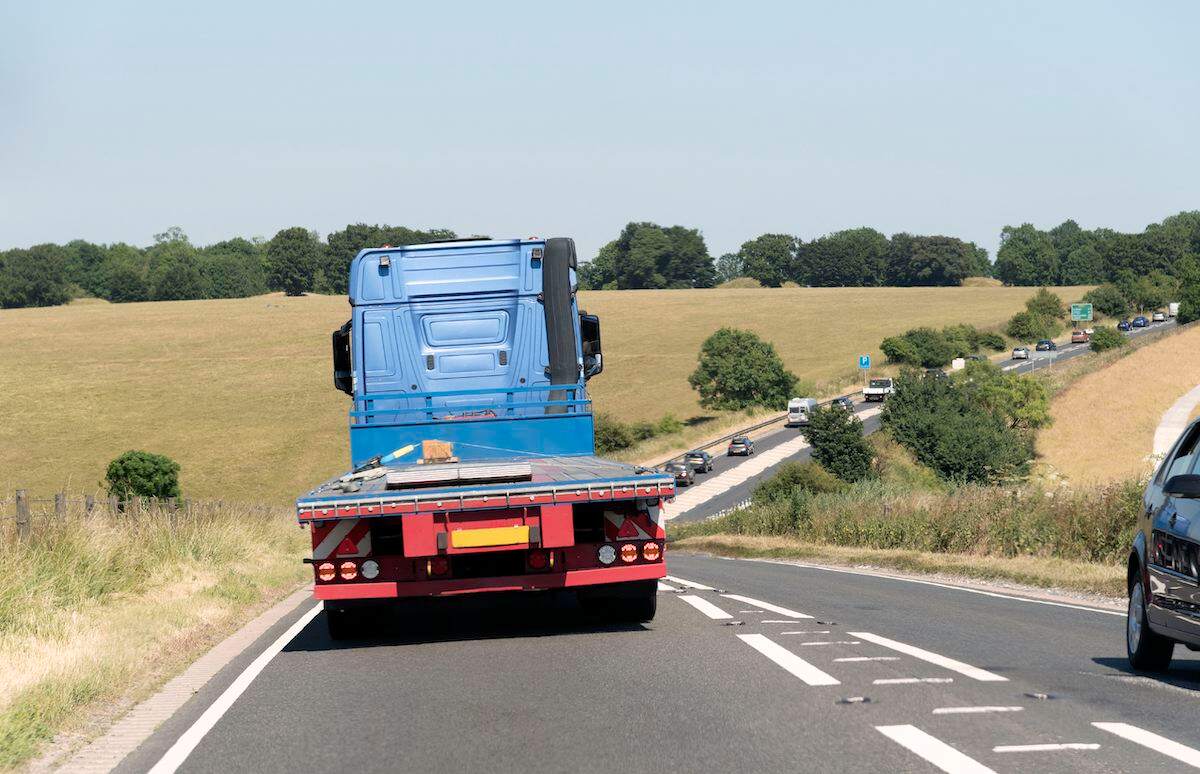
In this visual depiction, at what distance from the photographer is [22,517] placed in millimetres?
16297

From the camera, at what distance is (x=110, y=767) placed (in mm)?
7043

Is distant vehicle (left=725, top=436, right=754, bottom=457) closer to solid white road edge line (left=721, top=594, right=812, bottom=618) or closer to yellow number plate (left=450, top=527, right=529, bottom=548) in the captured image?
solid white road edge line (left=721, top=594, right=812, bottom=618)

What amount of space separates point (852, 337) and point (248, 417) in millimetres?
60987

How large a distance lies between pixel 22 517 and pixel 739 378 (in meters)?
85.7

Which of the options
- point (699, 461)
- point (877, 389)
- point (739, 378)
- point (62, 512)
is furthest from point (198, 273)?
point (62, 512)

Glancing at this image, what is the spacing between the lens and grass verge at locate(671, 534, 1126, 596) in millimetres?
16750

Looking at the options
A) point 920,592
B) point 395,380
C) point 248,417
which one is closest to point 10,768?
point 395,380

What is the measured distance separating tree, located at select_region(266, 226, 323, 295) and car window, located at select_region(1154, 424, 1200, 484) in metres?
169

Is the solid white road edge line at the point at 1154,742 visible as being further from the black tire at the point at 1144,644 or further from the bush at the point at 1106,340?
the bush at the point at 1106,340

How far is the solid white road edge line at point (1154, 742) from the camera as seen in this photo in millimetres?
6234

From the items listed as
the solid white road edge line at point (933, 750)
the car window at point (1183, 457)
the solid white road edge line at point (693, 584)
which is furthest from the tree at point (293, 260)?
the solid white road edge line at point (933, 750)

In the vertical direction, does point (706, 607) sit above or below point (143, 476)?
above

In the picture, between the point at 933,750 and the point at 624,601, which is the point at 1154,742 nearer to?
the point at 933,750

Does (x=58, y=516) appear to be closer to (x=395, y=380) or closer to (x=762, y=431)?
(x=395, y=380)
